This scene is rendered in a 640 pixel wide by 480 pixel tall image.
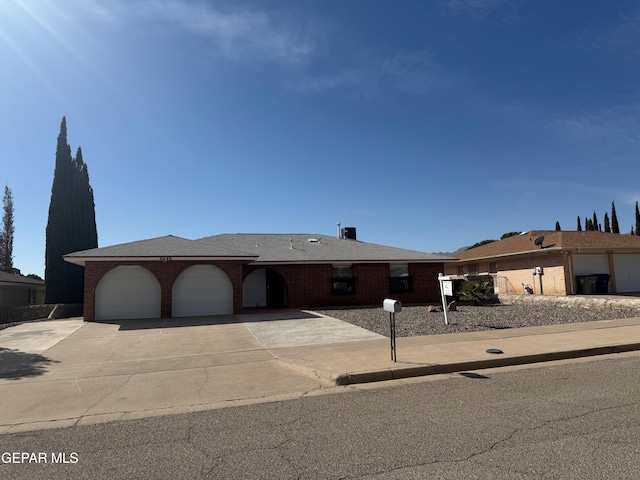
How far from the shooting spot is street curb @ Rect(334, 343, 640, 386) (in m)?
6.91

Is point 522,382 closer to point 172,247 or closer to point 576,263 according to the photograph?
point 172,247

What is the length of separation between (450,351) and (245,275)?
14619mm

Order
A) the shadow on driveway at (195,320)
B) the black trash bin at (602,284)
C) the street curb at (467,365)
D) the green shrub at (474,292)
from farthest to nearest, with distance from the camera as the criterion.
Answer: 1. the black trash bin at (602,284)
2. the green shrub at (474,292)
3. the shadow on driveway at (195,320)
4. the street curb at (467,365)

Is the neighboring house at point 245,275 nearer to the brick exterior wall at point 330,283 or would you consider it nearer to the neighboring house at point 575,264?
the brick exterior wall at point 330,283

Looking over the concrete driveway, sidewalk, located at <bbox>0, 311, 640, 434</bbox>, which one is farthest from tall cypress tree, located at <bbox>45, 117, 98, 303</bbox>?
sidewalk, located at <bbox>0, 311, 640, 434</bbox>

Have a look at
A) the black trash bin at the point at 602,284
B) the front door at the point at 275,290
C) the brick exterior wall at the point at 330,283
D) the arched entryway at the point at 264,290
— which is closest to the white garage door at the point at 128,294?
the brick exterior wall at the point at 330,283

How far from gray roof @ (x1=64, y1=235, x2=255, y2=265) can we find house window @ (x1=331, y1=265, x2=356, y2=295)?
5.56 meters

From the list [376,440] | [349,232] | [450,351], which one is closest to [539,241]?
[349,232]

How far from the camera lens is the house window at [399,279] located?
2262 cm

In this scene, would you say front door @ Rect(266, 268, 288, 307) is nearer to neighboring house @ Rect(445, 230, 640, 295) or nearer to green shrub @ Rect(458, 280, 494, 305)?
green shrub @ Rect(458, 280, 494, 305)

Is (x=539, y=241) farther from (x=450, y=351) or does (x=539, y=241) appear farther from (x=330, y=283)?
(x=450, y=351)

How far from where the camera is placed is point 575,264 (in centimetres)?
2381

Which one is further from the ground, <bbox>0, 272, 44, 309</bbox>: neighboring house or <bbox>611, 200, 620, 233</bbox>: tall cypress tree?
<bbox>611, 200, 620, 233</bbox>: tall cypress tree

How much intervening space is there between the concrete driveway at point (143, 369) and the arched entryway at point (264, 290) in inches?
301
